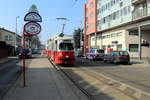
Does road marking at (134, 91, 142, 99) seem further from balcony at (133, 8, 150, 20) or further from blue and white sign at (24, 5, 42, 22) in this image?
balcony at (133, 8, 150, 20)

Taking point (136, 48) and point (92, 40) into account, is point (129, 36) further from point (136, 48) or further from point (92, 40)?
point (92, 40)

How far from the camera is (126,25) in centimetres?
4944

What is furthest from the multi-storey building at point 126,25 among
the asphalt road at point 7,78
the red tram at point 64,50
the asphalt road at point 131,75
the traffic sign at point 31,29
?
the traffic sign at point 31,29

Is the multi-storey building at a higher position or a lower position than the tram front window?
higher

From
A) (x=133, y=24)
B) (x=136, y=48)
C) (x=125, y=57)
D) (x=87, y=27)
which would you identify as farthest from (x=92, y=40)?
(x=125, y=57)

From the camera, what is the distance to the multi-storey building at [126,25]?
142 feet

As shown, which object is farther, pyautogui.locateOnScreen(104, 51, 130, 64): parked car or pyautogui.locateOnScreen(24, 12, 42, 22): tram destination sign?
pyautogui.locateOnScreen(104, 51, 130, 64): parked car

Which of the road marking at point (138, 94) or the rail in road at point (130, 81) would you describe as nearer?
the road marking at point (138, 94)

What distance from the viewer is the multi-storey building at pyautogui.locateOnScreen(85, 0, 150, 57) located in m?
43.3

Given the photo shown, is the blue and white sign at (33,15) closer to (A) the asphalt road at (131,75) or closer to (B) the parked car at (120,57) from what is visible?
(A) the asphalt road at (131,75)

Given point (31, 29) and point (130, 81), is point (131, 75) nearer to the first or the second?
point (130, 81)

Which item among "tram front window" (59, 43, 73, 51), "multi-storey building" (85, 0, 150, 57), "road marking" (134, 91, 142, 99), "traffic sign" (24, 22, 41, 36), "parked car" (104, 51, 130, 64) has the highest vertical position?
"multi-storey building" (85, 0, 150, 57)

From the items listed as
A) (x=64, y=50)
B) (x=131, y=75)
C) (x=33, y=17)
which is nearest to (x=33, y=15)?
(x=33, y=17)

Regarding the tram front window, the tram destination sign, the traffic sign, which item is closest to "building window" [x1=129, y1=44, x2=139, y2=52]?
the tram front window
